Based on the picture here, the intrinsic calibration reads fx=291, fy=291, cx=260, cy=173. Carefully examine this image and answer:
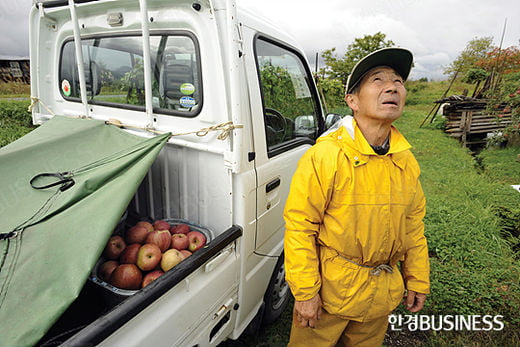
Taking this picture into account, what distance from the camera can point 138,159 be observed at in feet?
5.40

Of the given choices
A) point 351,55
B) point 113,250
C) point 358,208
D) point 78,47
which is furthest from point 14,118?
point 351,55

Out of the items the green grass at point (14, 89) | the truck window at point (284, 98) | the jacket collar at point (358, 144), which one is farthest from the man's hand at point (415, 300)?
the green grass at point (14, 89)

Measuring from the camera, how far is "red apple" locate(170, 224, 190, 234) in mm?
1748

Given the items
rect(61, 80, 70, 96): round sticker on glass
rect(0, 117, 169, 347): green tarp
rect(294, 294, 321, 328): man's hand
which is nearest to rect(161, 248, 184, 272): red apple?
rect(0, 117, 169, 347): green tarp

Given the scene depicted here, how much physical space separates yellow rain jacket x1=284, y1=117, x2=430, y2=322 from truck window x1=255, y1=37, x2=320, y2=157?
1.95 ft

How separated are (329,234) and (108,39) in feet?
6.92

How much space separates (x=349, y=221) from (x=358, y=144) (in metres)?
0.41

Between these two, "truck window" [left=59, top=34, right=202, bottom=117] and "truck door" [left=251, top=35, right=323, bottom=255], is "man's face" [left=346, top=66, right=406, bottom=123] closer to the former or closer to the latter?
"truck door" [left=251, top=35, right=323, bottom=255]

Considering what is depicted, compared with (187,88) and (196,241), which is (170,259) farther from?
(187,88)

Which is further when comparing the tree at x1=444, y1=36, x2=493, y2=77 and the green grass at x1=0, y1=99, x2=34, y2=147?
the tree at x1=444, y1=36, x2=493, y2=77

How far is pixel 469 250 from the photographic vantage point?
3.87 meters

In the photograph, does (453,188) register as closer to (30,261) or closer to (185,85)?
(185,85)

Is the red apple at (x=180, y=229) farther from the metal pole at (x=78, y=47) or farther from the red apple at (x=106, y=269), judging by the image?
the metal pole at (x=78, y=47)

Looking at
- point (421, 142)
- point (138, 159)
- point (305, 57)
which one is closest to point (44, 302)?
point (138, 159)
